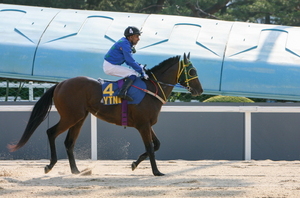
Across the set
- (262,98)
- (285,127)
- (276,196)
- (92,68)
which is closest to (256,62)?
(262,98)

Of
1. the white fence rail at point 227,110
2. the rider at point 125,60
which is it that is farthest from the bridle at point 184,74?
the white fence rail at point 227,110

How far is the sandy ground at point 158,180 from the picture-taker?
4.71m

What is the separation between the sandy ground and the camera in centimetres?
471

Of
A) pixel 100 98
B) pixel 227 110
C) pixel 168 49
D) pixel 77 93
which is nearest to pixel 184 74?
pixel 100 98

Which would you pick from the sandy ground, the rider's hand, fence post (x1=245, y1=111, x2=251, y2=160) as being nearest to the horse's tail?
the sandy ground

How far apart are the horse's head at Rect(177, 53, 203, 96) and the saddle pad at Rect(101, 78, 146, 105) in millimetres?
580

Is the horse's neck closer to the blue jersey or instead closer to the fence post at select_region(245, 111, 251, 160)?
the blue jersey

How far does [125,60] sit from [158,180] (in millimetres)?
1811

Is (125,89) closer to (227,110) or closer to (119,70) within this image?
(119,70)

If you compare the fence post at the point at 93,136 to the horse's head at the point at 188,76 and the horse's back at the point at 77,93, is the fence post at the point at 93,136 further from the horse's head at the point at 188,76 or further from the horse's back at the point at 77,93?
the horse's head at the point at 188,76

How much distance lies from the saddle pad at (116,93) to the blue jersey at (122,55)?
8.4 inches

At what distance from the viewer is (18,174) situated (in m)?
6.51

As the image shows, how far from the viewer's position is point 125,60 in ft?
21.1

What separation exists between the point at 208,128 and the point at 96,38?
4.85 metres
